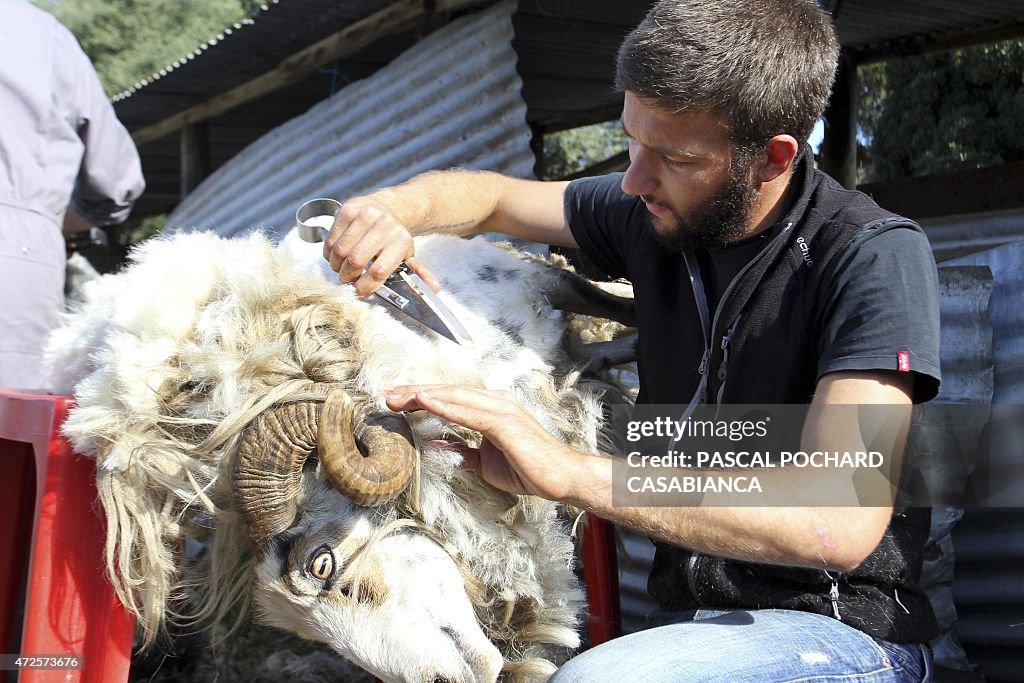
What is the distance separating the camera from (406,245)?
2.19 m

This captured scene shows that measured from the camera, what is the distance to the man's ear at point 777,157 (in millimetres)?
1936

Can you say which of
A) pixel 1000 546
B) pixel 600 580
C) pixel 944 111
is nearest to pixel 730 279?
pixel 600 580

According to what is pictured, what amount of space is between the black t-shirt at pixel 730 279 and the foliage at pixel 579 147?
19.9 feet

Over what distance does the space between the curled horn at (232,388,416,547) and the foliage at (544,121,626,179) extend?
6.83 m

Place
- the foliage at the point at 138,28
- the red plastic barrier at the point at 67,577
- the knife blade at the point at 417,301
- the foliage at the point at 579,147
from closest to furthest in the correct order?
the red plastic barrier at the point at 67,577 → the knife blade at the point at 417,301 → the foliage at the point at 579,147 → the foliage at the point at 138,28

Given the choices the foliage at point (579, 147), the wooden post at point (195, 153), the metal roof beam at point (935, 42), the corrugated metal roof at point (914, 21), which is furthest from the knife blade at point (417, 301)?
the foliage at point (579, 147)

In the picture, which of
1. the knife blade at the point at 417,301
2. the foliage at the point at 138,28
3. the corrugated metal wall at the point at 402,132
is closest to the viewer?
the knife blade at the point at 417,301

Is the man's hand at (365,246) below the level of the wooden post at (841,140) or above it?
above

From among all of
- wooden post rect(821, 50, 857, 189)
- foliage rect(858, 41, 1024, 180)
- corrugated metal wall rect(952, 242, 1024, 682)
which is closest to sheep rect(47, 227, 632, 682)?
corrugated metal wall rect(952, 242, 1024, 682)

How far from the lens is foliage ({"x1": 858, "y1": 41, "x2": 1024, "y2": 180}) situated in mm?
4867

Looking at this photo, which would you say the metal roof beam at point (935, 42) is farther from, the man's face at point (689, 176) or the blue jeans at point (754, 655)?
the blue jeans at point (754, 655)

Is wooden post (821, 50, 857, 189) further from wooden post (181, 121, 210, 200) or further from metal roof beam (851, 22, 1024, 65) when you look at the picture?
wooden post (181, 121, 210, 200)

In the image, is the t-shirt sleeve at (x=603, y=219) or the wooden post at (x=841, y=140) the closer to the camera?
the t-shirt sleeve at (x=603, y=219)

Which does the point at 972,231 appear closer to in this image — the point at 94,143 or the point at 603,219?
the point at 603,219
